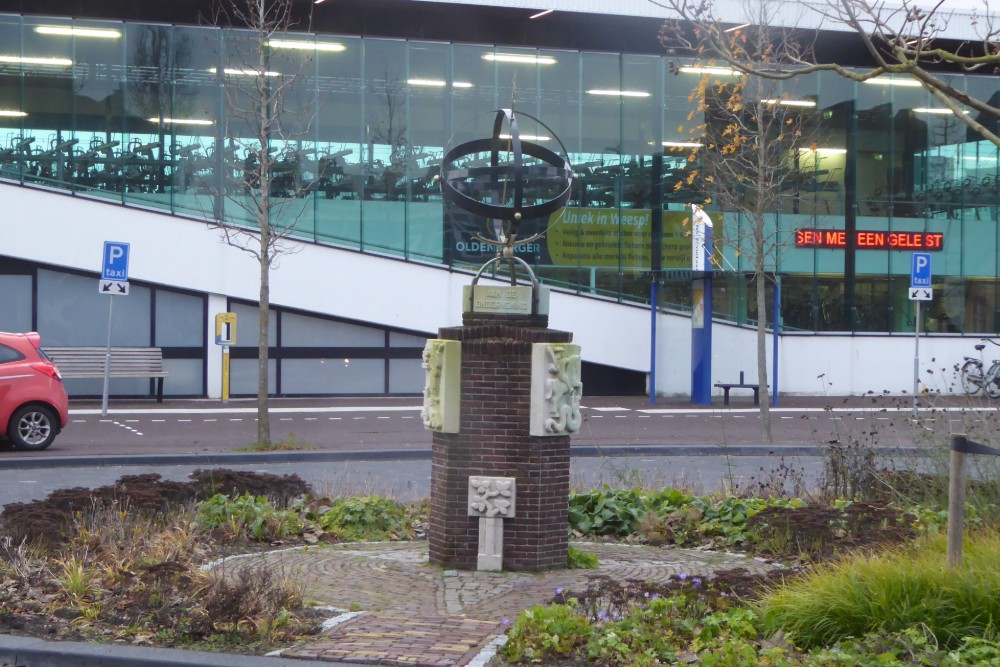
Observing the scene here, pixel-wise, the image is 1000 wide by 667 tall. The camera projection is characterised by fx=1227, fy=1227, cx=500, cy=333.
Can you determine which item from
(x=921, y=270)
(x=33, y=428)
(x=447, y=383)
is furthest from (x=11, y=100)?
(x=447, y=383)

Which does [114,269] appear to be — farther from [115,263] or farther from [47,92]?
[47,92]

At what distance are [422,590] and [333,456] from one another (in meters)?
9.98

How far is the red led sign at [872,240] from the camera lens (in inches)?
1339

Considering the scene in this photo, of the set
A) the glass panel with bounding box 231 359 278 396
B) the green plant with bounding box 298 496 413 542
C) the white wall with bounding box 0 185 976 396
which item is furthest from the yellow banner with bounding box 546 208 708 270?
the green plant with bounding box 298 496 413 542

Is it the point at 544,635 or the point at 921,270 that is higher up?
the point at 921,270

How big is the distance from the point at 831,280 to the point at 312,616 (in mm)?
29302

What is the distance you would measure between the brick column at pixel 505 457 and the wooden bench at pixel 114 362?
20.1 m

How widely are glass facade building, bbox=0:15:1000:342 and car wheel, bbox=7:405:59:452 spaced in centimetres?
1030

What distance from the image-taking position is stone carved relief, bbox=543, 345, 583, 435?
29.2 feet

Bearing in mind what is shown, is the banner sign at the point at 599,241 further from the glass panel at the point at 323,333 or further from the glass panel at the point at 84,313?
the glass panel at the point at 84,313

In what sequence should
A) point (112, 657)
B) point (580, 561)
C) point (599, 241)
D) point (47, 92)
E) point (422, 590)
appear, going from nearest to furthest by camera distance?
point (112, 657)
point (422, 590)
point (580, 561)
point (47, 92)
point (599, 241)

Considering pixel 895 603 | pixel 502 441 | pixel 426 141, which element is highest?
pixel 426 141

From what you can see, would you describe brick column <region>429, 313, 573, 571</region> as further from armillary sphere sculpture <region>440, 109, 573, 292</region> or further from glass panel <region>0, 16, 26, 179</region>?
glass panel <region>0, 16, 26, 179</region>

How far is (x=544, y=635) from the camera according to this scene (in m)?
6.31
